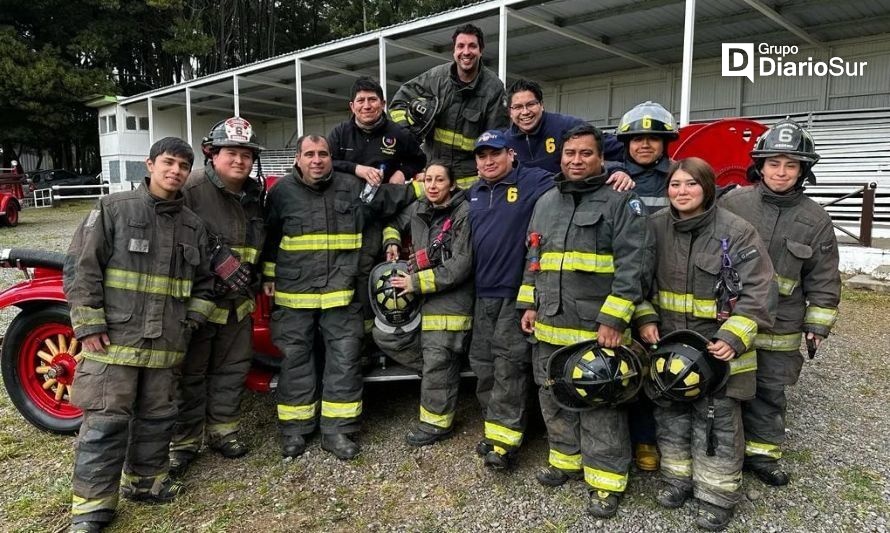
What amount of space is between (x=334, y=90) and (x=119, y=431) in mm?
20912

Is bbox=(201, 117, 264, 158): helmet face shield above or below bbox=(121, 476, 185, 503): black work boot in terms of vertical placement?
above

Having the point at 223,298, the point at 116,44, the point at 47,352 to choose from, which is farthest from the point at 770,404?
the point at 116,44

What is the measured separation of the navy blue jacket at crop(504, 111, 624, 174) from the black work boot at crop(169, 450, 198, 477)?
2.69 meters

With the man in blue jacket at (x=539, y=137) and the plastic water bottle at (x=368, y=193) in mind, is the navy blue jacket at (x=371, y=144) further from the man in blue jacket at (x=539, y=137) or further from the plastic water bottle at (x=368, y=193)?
the man in blue jacket at (x=539, y=137)

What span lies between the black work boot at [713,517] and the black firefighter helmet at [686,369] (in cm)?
51

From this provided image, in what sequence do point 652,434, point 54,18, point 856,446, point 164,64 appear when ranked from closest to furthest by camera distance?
point 652,434, point 856,446, point 54,18, point 164,64

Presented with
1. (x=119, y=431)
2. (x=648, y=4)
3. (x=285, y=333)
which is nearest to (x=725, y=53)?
(x=648, y=4)

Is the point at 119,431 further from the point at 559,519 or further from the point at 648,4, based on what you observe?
the point at 648,4

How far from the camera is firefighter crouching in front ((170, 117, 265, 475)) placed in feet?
10.4

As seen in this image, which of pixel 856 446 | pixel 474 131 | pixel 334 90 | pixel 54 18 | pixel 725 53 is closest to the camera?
pixel 856 446

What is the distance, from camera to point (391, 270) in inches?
137

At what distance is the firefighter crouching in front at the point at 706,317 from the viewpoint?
8.42 feet

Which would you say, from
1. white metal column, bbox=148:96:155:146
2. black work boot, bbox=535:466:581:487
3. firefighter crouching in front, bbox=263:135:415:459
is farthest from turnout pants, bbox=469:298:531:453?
white metal column, bbox=148:96:155:146

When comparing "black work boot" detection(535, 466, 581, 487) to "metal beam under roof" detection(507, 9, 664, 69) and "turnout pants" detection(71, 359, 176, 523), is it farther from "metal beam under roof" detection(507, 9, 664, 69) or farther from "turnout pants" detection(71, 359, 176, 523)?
"metal beam under roof" detection(507, 9, 664, 69)
